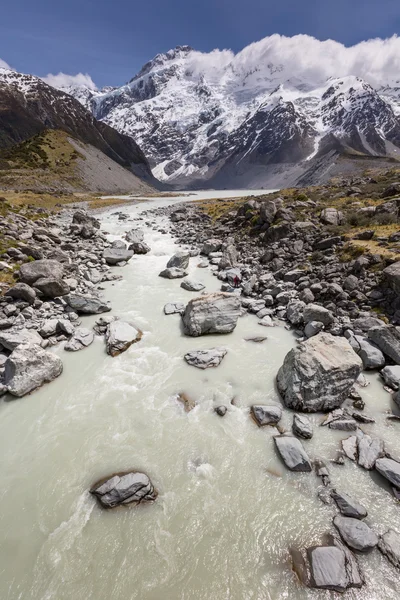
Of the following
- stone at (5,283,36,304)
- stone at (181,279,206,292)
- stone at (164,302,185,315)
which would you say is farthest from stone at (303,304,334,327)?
stone at (5,283,36,304)

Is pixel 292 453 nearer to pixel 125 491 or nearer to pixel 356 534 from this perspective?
pixel 356 534

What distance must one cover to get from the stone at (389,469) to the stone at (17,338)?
40.8ft

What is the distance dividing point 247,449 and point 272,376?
3.56m

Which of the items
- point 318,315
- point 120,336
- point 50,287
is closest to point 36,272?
point 50,287

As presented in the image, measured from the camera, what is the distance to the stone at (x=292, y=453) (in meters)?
8.02

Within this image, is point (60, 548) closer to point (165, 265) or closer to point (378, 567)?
point (378, 567)

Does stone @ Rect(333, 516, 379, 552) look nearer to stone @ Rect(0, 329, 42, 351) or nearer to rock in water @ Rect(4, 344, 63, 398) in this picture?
rock in water @ Rect(4, 344, 63, 398)

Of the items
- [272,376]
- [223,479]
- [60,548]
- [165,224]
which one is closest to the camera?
[60,548]

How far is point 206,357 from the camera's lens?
41.3 feet

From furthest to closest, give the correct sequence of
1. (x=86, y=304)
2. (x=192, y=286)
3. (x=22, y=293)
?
(x=192, y=286) → (x=86, y=304) → (x=22, y=293)

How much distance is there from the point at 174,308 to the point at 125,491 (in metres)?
10.7

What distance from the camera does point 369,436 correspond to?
8.77 m

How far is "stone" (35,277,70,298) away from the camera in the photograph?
16453mm

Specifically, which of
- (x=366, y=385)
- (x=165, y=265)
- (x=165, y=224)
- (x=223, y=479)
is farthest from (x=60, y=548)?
(x=165, y=224)
